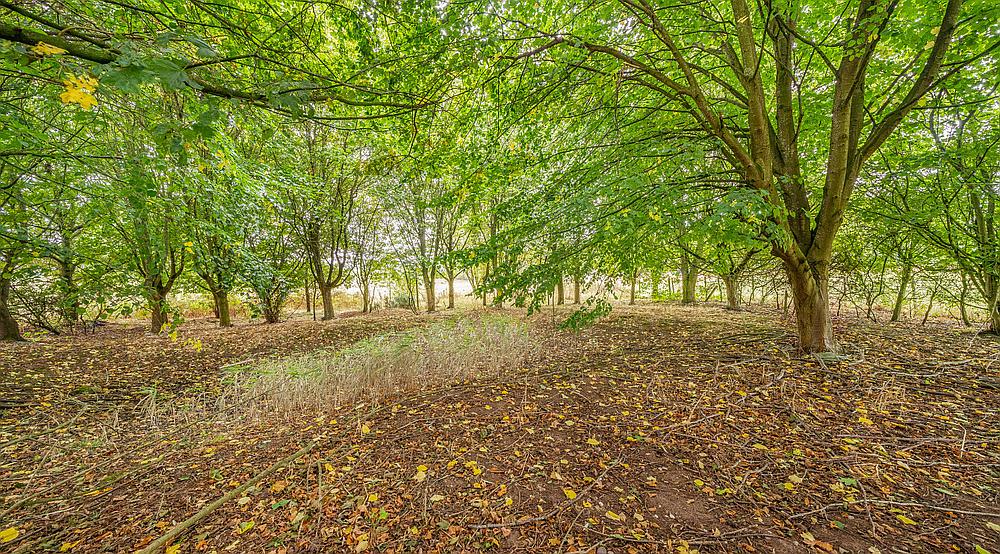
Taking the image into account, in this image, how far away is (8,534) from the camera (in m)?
2.25

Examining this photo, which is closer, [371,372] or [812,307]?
[812,307]

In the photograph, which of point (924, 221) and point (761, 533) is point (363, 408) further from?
point (924, 221)

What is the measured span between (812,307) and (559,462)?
4178 mm

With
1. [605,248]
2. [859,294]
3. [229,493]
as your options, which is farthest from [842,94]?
[229,493]

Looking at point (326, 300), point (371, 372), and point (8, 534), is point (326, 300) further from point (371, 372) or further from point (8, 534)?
point (8, 534)

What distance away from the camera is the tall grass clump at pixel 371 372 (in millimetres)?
4391

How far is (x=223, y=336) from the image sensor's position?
9.00 m

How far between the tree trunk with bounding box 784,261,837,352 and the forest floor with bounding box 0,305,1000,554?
0.93 ft

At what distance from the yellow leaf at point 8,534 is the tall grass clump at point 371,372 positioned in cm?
189

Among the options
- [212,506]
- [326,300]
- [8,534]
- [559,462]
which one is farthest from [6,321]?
[559,462]

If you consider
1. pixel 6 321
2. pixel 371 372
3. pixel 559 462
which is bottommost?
pixel 559 462

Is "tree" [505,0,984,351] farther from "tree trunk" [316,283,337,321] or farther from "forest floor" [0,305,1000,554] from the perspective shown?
"tree trunk" [316,283,337,321]

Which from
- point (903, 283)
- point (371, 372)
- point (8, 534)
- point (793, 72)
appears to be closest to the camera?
point (8, 534)

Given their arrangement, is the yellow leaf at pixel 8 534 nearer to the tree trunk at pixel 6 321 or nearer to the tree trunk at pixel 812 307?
the tree trunk at pixel 812 307
